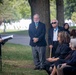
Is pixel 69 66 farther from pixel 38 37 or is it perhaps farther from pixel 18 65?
pixel 18 65

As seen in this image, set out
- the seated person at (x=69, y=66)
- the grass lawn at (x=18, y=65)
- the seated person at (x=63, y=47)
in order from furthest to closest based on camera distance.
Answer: the grass lawn at (x=18, y=65), the seated person at (x=63, y=47), the seated person at (x=69, y=66)

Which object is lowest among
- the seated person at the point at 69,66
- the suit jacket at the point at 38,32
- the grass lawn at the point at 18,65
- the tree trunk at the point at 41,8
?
the grass lawn at the point at 18,65

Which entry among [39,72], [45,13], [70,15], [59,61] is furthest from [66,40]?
[70,15]

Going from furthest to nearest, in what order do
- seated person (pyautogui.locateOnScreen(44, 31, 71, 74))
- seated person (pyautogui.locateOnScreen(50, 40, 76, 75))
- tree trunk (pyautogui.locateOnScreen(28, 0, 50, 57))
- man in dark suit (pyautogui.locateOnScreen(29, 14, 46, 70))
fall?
tree trunk (pyautogui.locateOnScreen(28, 0, 50, 57)) < man in dark suit (pyautogui.locateOnScreen(29, 14, 46, 70)) < seated person (pyautogui.locateOnScreen(44, 31, 71, 74)) < seated person (pyautogui.locateOnScreen(50, 40, 76, 75))

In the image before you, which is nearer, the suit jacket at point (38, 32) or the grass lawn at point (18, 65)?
the grass lawn at point (18, 65)

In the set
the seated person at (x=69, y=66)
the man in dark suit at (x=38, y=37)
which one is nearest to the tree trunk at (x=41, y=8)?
the man in dark suit at (x=38, y=37)

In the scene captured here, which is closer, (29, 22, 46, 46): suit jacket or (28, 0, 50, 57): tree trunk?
(29, 22, 46, 46): suit jacket

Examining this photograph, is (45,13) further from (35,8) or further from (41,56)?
(41,56)

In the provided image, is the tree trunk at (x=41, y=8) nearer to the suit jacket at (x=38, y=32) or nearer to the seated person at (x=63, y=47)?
the suit jacket at (x=38, y=32)

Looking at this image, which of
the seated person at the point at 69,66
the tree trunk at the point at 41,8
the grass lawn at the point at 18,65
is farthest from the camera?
the tree trunk at the point at 41,8

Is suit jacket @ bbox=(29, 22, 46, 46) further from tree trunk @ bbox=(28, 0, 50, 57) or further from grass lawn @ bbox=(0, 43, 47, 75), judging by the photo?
tree trunk @ bbox=(28, 0, 50, 57)

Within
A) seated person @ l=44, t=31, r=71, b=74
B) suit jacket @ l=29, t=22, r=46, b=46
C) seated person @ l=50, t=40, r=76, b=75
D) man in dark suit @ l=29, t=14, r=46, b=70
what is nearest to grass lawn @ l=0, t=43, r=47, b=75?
man in dark suit @ l=29, t=14, r=46, b=70

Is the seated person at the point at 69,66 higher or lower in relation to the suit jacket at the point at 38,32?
lower

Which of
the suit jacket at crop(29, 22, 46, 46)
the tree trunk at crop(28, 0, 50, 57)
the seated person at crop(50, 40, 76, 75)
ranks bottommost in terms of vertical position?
the seated person at crop(50, 40, 76, 75)
